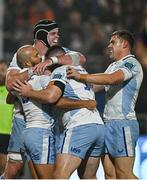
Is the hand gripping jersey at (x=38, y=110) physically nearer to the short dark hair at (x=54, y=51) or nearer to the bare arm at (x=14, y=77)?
the bare arm at (x=14, y=77)

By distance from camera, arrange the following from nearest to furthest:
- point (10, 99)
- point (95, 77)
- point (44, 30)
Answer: point (95, 77) → point (44, 30) → point (10, 99)

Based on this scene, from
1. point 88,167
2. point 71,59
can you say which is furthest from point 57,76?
point 88,167

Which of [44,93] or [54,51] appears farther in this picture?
[54,51]

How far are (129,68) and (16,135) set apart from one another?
170cm

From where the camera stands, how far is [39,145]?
352 inches

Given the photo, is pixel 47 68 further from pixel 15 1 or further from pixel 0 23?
pixel 15 1

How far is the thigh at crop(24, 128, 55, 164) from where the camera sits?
Result: 8.91 metres

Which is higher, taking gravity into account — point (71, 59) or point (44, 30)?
point (44, 30)

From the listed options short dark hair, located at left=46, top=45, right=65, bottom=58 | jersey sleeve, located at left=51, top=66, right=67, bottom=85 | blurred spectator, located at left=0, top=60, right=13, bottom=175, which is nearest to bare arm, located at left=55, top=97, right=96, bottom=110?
jersey sleeve, located at left=51, top=66, right=67, bottom=85

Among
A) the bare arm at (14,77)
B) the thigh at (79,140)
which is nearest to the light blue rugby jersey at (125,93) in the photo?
the thigh at (79,140)

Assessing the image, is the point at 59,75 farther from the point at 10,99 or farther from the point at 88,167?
the point at 10,99

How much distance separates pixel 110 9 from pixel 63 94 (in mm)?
8408

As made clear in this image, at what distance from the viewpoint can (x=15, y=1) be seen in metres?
17.4

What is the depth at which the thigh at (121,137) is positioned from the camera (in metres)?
9.16
